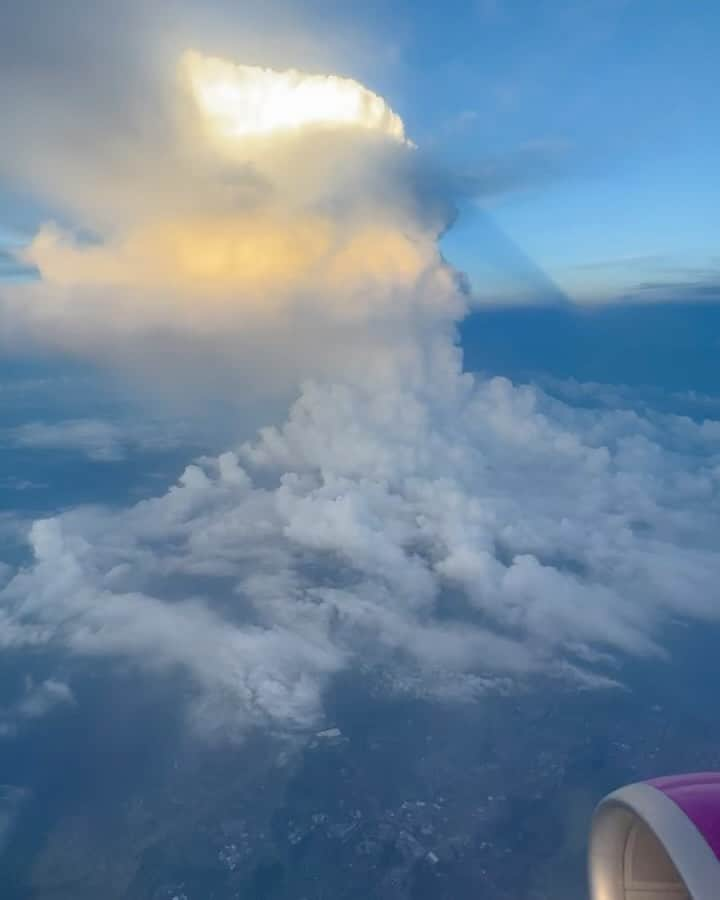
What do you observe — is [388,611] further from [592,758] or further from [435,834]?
[435,834]

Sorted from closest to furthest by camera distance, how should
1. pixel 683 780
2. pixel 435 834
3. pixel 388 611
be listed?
pixel 683 780 → pixel 435 834 → pixel 388 611

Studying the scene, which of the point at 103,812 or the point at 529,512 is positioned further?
the point at 529,512

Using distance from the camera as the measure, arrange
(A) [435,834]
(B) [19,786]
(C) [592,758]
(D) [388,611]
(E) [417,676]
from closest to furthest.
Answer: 1. (A) [435,834]
2. (B) [19,786]
3. (C) [592,758]
4. (E) [417,676]
5. (D) [388,611]

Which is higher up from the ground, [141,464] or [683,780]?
[683,780]

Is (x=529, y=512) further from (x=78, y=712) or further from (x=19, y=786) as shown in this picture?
(x=19, y=786)

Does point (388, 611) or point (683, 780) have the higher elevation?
point (683, 780)

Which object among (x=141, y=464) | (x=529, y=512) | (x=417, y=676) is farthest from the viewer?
(x=141, y=464)

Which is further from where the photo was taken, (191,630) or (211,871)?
(191,630)

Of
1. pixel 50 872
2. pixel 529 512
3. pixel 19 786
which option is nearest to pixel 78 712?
pixel 19 786

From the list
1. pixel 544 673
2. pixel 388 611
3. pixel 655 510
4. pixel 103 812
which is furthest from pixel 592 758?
pixel 655 510
